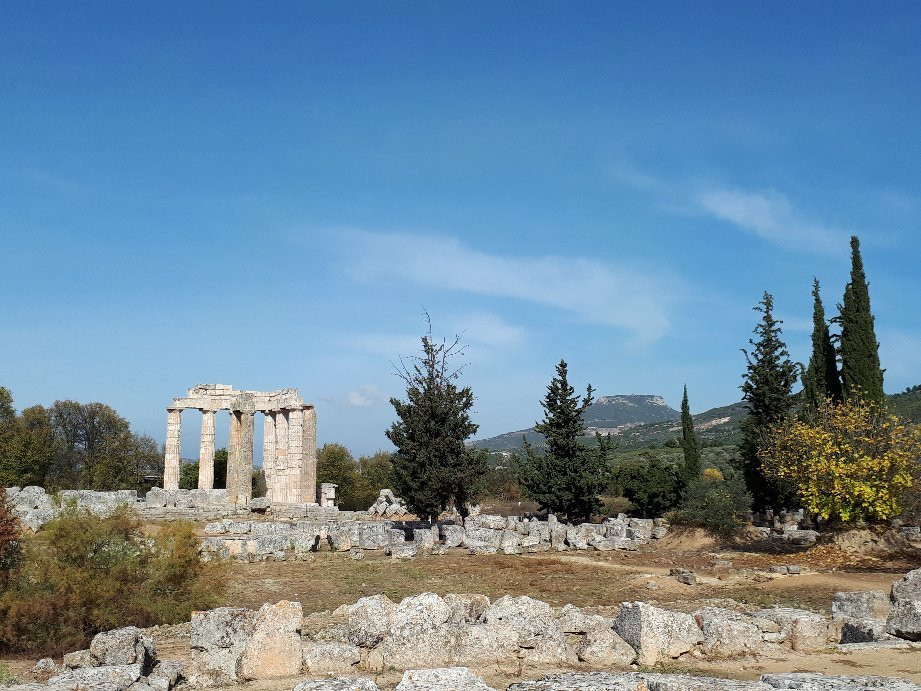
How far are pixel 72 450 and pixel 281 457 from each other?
18227 millimetres

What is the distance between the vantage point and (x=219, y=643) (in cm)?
1041

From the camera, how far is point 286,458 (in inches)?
1662

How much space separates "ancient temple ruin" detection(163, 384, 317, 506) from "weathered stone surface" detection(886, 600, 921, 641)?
33.4 metres

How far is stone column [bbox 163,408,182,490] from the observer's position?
4128cm

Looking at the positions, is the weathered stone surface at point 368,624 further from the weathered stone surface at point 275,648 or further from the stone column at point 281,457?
the stone column at point 281,457

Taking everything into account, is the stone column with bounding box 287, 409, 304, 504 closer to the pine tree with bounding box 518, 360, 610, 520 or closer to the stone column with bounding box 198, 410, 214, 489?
the stone column with bounding box 198, 410, 214, 489

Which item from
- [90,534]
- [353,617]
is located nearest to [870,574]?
[353,617]

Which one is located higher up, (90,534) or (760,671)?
(90,534)

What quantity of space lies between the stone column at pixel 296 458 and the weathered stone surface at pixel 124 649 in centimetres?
3096

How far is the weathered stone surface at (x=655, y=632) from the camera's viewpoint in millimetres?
10445

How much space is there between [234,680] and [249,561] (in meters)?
16.5

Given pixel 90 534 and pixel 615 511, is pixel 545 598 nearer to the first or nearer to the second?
pixel 90 534

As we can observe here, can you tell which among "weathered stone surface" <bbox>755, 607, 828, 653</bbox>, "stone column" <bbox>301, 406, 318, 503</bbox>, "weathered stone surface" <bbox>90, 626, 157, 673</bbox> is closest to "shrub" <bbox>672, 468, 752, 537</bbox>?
"weathered stone surface" <bbox>755, 607, 828, 653</bbox>

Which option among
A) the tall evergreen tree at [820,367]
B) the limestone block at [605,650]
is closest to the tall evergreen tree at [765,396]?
the tall evergreen tree at [820,367]
